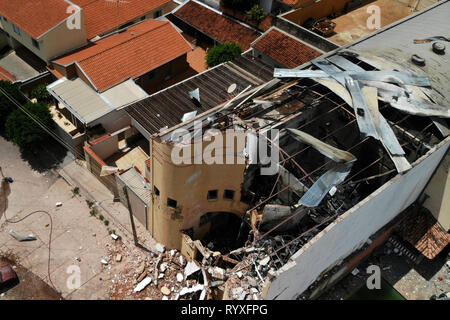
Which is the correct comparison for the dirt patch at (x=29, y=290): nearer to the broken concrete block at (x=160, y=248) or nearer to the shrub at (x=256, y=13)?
the broken concrete block at (x=160, y=248)

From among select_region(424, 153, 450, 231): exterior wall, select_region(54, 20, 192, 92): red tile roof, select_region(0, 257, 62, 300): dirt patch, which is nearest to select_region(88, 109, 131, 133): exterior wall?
select_region(54, 20, 192, 92): red tile roof

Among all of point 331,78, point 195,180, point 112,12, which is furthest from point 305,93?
point 112,12

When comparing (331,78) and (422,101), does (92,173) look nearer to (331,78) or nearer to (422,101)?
(331,78)

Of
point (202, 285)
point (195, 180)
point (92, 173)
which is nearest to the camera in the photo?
point (195, 180)

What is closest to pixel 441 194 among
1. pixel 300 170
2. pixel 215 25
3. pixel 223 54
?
pixel 300 170

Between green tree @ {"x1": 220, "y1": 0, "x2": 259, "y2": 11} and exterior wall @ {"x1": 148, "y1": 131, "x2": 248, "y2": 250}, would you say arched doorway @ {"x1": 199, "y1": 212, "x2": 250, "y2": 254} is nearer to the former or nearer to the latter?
exterior wall @ {"x1": 148, "y1": 131, "x2": 248, "y2": 250}

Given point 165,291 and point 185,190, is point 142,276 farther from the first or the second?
point 185,190

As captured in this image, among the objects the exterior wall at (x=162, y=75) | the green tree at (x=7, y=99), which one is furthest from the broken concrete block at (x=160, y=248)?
the green tree at (x=7, y=99)
